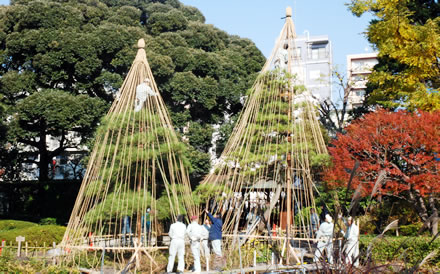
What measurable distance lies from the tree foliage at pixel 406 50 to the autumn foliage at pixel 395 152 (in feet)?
5.17

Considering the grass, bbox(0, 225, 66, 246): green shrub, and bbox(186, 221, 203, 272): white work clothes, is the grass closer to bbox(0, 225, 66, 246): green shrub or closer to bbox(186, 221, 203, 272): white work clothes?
bbox(0, 225, 66, 246): green shrub

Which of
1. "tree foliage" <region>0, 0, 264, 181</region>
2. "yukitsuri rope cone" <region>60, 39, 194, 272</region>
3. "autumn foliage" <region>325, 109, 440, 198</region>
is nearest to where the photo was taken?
"yukitsuri rope cone" <region>60, 39, 194, 272</region>

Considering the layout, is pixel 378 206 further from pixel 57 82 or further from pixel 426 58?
pixel 57 82

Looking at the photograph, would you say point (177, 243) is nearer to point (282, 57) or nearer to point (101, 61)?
point (282, 57)

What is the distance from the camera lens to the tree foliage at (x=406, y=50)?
11.4m

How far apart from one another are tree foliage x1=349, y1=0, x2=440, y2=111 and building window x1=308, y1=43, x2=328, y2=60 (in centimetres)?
1818

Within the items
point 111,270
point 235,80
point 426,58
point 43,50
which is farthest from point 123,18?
point 111,270

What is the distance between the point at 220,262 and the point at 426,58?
763 centimetres

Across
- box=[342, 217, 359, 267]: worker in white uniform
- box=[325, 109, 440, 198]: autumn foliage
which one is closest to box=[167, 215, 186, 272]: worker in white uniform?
box=[342, 217, 359, 267]: worker in white uniform

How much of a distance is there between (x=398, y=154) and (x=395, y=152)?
1.23 feet

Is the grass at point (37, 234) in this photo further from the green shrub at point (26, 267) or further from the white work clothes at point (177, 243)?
the white work clothes at point (177, 243)

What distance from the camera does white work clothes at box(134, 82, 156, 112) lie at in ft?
26.7

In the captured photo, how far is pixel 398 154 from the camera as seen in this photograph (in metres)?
9.77

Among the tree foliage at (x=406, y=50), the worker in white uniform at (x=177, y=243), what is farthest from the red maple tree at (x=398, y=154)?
the worker in white uniform at (x=177, y=243)
